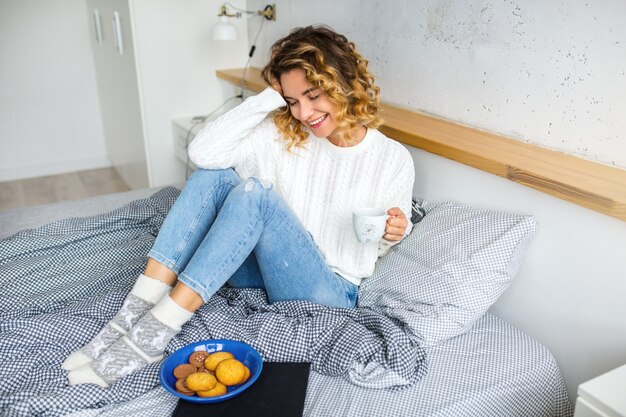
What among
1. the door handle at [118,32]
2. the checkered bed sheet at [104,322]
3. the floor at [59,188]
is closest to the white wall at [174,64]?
the door handle at [118,32]

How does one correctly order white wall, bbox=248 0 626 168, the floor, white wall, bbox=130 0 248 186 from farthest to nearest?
the floor
white wall, bbox=130 0 248 186
white wall, bbox=248 0 626 168

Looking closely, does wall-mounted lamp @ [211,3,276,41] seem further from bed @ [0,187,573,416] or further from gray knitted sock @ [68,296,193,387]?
gray knitted sock @ [68,296,193,387]

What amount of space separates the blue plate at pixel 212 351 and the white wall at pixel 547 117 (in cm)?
71

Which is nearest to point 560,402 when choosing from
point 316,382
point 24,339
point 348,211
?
→ point 316,382

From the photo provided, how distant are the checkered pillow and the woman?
4.4 inches

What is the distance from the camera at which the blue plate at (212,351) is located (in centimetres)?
114

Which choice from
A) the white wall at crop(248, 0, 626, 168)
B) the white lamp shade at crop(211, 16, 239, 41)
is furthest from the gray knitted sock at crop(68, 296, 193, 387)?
the white lamp shade at crop(211, 16, 239, 41)

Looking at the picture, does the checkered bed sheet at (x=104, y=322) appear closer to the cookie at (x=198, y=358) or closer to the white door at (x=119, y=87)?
the cookie at (x=198, y=358)

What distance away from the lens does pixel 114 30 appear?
9.89 ft

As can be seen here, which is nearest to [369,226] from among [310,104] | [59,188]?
[310,104]

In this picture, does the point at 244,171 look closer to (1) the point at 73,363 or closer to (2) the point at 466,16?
(1) the point at 73,363

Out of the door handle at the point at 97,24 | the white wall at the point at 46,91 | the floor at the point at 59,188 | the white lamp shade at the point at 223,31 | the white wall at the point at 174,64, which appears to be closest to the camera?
the white lamp shade at the point at 223,31

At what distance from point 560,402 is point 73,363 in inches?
42.7

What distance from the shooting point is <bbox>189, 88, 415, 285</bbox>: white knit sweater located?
154cm
